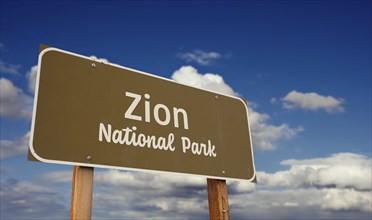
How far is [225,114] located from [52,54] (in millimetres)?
2050

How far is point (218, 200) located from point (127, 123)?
4.33ft

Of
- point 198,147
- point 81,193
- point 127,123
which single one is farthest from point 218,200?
point 81,193

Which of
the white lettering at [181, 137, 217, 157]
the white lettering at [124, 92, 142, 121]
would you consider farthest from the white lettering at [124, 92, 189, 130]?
the white lettering at [181, 137, 217, 157]

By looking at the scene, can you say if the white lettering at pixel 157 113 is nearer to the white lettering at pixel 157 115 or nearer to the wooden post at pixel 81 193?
the white lettering at pixel 157 115

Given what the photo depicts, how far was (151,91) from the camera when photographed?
3535 mm

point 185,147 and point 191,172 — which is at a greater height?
point 185,147

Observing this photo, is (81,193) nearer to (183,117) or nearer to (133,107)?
(133,107)

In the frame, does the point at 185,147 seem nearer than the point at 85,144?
No

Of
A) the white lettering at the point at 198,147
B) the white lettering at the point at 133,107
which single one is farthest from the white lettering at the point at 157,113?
the white lettering at the point at 198,147

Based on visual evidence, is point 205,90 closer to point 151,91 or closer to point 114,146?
point 151,91

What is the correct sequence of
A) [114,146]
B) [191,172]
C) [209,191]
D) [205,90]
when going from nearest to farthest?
[114,146] < [191,172] < [209,191] < [205,90]

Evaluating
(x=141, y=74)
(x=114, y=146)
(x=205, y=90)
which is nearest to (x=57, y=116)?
(x=114, y=146)

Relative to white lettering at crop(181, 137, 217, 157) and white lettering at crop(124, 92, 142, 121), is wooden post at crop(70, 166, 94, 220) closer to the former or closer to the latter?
white lettering at crop(124, 92, 142, 121)

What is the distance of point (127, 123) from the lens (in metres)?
3.19
